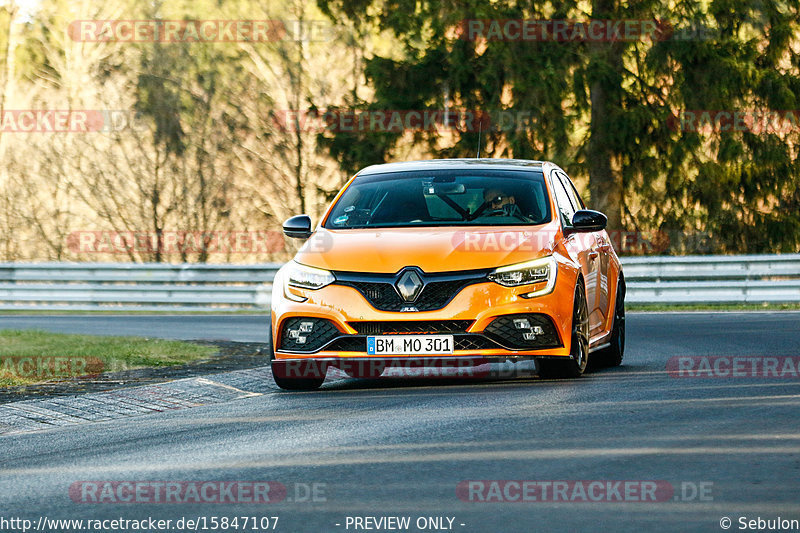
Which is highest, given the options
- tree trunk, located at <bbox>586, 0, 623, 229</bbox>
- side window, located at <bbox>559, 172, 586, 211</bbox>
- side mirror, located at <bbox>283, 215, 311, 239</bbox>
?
tree trunk, located at <bbox>586, 0, 623, 229</bbox>

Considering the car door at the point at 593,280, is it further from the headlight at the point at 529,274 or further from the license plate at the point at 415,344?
the license plate at the point at 415,344

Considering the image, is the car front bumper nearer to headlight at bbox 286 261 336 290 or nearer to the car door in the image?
headlight at bbox 286 261 336 290

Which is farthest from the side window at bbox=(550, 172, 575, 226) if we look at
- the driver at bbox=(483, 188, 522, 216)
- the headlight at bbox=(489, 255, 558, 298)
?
the headlight at bbox=(489, 255, 558, 298)

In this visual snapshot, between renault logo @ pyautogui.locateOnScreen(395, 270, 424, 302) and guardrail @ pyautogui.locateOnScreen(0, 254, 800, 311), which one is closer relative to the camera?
renault logo @ pyautogui.locateOnScreen(395, 270, 424, 302)

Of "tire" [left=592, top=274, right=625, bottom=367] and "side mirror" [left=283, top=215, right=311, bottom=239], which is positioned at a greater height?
"side mirror" [left=283, top=215, right=311, bottom=239]

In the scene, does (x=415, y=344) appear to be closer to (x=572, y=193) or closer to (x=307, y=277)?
(x=307, y=277)

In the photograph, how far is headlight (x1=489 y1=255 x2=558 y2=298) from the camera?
10289 mm

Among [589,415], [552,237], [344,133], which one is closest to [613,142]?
[344,133]

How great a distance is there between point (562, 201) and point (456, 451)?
16.5 feet

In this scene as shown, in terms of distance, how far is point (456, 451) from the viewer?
23.9 feet

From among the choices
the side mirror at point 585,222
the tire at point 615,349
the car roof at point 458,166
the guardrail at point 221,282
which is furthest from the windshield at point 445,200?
the guardrail at point 221,282

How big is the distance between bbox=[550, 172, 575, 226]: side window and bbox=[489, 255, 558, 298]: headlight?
1013mm

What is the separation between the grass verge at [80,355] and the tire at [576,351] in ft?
14.2

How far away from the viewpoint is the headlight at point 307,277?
10484 mm
